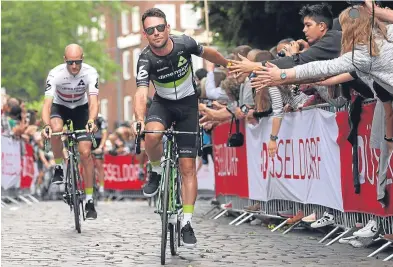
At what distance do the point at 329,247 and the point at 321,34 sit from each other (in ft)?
7.16

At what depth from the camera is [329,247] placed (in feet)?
38.0

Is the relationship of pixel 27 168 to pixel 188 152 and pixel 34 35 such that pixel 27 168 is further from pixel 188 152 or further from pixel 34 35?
pixel 34 35

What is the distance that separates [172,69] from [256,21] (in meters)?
11.2

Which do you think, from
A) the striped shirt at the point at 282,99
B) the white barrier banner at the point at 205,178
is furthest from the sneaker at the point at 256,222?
the white barrier banner at the point at 205,178

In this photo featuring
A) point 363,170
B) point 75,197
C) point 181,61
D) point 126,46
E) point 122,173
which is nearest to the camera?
point 181,61

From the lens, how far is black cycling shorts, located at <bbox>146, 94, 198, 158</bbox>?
36.0 feet

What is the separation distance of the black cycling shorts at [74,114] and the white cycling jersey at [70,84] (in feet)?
0.27

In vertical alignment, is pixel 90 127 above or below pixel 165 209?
above

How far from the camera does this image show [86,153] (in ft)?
48.2

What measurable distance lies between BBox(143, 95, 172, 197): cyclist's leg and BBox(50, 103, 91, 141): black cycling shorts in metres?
4.01

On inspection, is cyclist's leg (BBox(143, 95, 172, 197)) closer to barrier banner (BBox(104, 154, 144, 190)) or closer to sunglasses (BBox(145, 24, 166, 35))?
sunglasses (BBox(145, 24, 166, 35))

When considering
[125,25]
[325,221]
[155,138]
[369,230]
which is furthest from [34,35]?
[369,230]

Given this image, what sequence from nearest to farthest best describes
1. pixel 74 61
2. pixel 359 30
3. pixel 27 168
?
pixel 359 30
pixel 74 61
pixel 27 168

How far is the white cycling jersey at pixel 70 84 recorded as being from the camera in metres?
14.5
